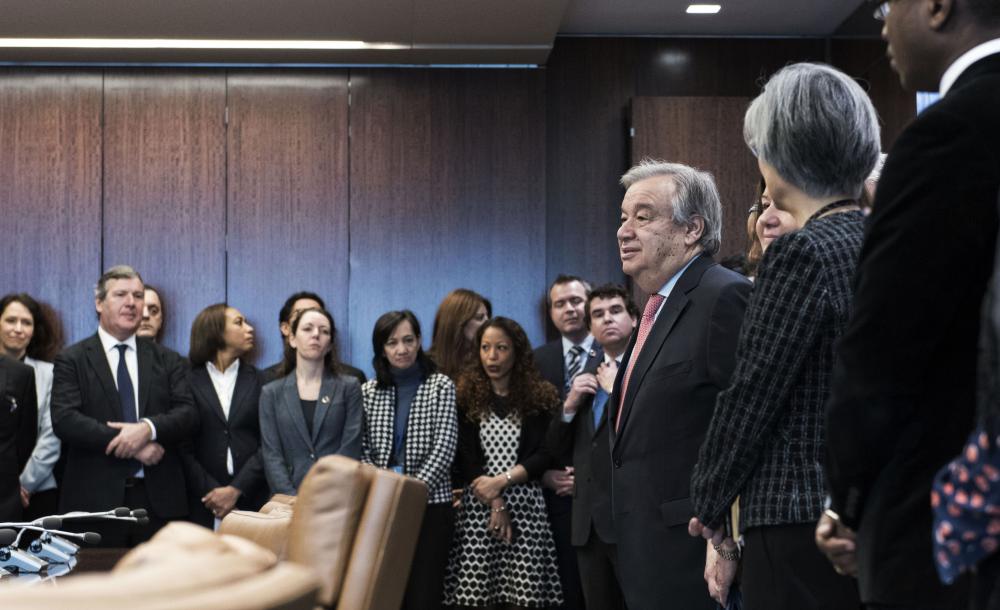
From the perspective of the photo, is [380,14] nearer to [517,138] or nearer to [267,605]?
[517,138]

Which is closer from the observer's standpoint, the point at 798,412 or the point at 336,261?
the point at 798,412

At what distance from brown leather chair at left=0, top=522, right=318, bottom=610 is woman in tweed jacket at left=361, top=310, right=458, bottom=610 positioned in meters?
4.53

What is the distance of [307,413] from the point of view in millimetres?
5668

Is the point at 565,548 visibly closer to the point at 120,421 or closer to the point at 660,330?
the point at 120,421

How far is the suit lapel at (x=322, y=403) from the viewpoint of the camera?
5.60 m

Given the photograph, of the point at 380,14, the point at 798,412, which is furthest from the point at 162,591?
the point at 380,14

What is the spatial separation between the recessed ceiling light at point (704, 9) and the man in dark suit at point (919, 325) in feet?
19.2

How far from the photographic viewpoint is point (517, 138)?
7734 mm

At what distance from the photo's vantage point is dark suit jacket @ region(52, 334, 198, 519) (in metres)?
5.63

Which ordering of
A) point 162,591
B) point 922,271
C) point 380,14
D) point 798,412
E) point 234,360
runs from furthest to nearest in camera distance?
point 380,14
point 234,360
point 798,412
point 922,271
point 162,591

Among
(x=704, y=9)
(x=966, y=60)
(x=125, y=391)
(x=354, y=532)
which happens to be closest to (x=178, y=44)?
(x=125, y=391)

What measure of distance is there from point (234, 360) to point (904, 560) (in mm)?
5163

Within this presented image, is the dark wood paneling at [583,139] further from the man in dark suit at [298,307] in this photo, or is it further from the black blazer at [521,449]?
the black blazer at [521,449]

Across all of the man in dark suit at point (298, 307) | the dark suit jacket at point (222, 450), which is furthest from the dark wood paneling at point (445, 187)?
the dark suit jacket at point (222, 450)
